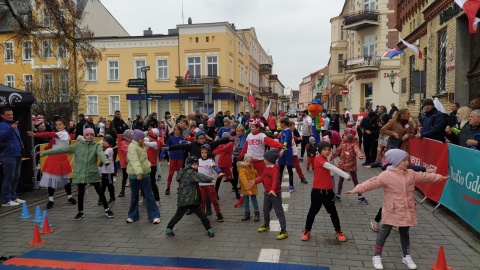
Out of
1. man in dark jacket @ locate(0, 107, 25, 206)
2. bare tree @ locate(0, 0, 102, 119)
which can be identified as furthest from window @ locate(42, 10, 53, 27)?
man in dark jacket @ locate(0, 107, 25, 206)

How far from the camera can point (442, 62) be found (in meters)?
15.7

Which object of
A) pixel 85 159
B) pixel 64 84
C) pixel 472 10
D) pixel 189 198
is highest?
pixel 472 10

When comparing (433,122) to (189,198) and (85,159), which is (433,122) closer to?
(189,198)

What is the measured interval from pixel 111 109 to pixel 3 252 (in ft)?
113

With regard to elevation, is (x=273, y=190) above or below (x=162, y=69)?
below

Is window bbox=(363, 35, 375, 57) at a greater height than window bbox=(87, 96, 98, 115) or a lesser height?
greater

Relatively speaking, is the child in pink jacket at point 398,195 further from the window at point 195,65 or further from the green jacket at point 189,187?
the window at point 195,65

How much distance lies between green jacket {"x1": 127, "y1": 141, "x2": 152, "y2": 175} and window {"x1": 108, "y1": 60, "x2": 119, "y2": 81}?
108 feet

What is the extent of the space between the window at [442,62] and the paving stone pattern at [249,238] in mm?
10015

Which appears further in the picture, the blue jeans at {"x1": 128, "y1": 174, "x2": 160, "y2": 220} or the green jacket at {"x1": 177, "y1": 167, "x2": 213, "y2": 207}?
the blue jeans at {"x1": 128, "y1": 174, "x2": 160, "y2": 220}

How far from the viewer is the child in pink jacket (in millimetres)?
4551

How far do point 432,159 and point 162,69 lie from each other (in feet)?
107

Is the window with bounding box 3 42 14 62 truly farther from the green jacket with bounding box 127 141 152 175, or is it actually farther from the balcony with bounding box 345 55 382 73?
the balcony with bounding box 345 55 382 73

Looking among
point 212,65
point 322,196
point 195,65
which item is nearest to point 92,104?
point 195,65
